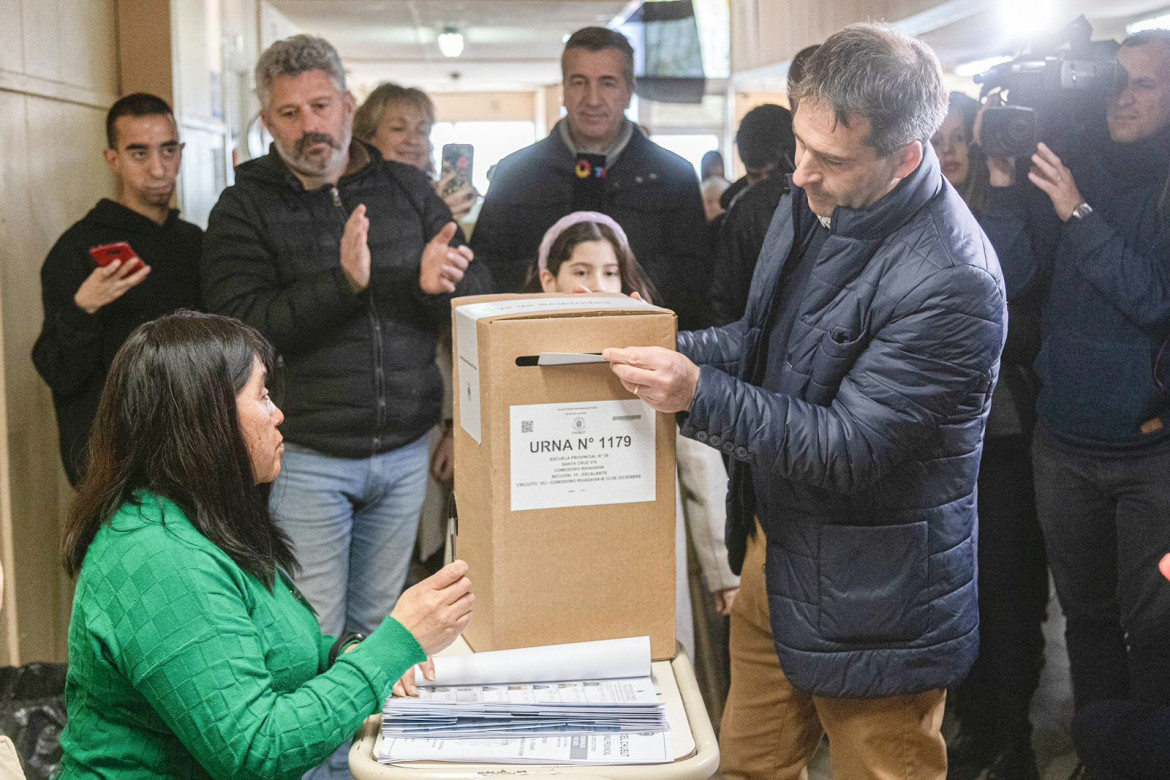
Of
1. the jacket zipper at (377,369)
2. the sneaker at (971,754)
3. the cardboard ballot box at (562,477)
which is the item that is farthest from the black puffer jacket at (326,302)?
the sneaker at (971,754)

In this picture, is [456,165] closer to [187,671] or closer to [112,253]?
[112,253]

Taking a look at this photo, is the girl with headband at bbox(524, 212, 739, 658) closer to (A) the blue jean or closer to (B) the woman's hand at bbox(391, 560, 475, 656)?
(A) the blue jean

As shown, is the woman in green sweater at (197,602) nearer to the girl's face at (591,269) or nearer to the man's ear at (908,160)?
the man's ear at (908,160)

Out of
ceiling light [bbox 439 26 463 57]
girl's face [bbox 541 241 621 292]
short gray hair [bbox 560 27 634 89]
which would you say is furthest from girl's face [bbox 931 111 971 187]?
ceiling light [bbox 439 26 463 57]

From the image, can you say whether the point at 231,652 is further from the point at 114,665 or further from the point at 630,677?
the point at 630,677

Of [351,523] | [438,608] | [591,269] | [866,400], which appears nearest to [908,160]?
[866,400]

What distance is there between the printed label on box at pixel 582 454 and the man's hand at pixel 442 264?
920mm

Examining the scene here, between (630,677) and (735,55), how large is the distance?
3933mm

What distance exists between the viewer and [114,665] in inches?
44.0

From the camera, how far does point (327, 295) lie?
6.82ft

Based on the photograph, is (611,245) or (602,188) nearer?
(611,245)

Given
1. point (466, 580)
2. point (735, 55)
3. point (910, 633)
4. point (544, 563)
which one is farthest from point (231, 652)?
point (735, 55)

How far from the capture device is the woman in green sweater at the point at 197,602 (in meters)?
1.08

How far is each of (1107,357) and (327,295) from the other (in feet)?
4.90
